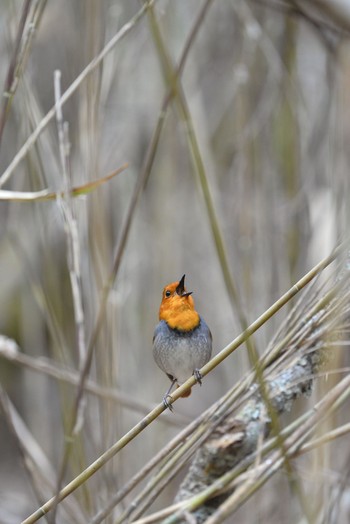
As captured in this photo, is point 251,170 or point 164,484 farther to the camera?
point 251,170

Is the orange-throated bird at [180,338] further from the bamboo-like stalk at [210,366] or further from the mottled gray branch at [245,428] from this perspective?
the bamboo-like stalk at [210,366]

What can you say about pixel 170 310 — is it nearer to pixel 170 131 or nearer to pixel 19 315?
pixel 170 131

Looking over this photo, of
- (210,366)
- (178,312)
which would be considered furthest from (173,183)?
(210,366)

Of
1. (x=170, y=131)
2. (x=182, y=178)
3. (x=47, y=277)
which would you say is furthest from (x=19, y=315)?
(x=47, y=277)

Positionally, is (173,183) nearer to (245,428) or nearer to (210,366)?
(245,428)

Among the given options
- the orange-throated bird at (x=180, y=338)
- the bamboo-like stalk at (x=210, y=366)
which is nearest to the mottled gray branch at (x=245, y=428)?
the orange-throated bird at (x=180, y=338)

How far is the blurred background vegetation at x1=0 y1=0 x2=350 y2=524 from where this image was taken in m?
2.31

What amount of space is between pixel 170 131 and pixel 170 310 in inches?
64.9

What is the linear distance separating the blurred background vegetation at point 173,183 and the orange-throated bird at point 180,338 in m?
0.19

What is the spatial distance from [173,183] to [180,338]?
1.83 meters

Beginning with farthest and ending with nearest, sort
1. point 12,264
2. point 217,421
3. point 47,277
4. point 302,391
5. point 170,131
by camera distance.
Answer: point 12,264, point 170,131, point 47,277, point 302,391, point 217,421

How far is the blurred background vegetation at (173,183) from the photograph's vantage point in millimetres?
2314

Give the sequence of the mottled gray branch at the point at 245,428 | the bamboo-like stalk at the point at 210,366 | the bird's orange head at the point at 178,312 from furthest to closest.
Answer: the bird's orange head at the point at 178,312, the mottled gray branch at the point at 245,428, the bamboo-like stalk at the point at 210,366

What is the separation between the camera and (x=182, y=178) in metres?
3.72
